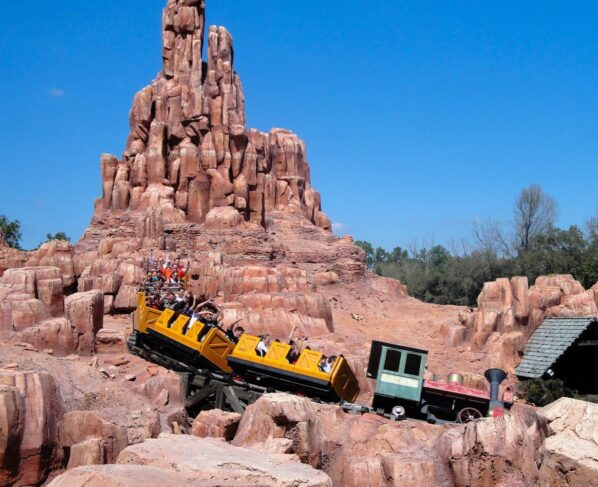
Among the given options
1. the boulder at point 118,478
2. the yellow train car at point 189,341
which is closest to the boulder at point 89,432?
the boulder at point 118,478

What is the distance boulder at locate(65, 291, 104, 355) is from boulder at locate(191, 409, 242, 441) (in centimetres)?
684

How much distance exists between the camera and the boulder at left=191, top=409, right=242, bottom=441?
1355 centimetres

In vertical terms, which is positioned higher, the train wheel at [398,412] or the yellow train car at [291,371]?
the yellow train car at [291,371]

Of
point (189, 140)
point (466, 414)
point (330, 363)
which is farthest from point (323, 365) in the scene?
point (189, 140)

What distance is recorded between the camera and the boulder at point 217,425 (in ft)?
44.5

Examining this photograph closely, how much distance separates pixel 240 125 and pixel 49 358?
35957 mm

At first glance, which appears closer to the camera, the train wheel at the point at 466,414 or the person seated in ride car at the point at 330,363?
the train wheel at the point at 466,414

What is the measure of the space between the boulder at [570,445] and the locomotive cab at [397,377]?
7.01 m

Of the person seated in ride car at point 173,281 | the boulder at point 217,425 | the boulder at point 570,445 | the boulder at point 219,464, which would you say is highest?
the person seated in ride car at point 173,281

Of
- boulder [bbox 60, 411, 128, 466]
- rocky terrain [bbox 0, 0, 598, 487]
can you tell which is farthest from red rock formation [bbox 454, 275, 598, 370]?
boulder [bbox 60, 411, 128, 466]

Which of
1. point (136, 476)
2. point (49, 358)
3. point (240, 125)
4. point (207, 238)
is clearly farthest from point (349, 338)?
point (136, 476)

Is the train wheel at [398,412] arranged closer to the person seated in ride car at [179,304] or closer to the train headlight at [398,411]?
the train headlight at [398,411]

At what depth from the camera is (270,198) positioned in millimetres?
60000

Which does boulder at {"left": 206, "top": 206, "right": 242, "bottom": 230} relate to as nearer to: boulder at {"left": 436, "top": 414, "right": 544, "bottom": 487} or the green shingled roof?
the green shingled roof
